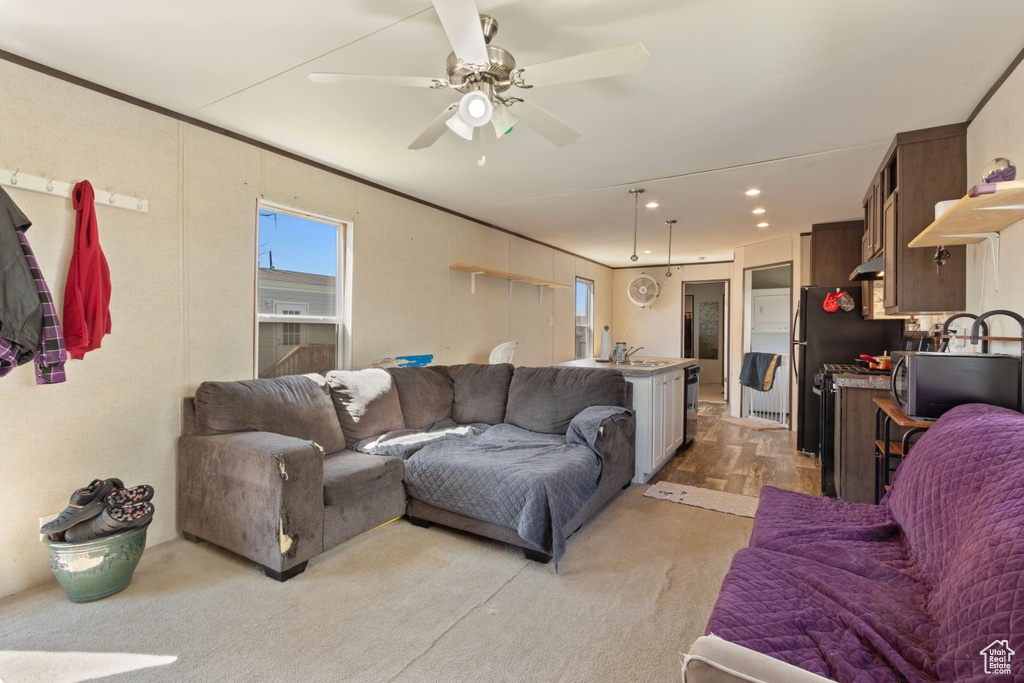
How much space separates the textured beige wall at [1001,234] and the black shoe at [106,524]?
3.88 m

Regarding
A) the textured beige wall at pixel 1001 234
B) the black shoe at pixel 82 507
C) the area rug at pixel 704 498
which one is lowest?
the area rug at pixel 704 498

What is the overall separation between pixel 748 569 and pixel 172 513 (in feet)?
9.35

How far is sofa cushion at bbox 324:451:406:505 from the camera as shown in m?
2.43

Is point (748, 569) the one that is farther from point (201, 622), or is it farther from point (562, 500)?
point (201, 622)

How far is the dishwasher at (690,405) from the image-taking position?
464cm

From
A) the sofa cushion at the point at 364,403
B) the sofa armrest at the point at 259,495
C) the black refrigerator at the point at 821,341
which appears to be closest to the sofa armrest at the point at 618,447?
the sofa cushion at the point at 364,403

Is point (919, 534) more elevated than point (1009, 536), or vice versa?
point (1009, 536)

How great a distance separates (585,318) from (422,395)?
4.80 meters

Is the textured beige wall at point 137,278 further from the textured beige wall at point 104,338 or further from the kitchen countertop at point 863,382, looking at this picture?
the kitchen countertop at point 863,382

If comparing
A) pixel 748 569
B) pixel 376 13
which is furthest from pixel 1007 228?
pixel 376 13

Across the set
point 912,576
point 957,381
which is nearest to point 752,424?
point 957,381

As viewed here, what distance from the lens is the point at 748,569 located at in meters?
1.42

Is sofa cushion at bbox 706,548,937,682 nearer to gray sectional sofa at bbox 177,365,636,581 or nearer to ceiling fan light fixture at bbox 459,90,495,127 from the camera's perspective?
gray sectional sofa at bbox 177,365,636,581

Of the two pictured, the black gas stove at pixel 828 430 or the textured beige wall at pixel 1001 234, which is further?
the black gas stove at pixel 828 430
